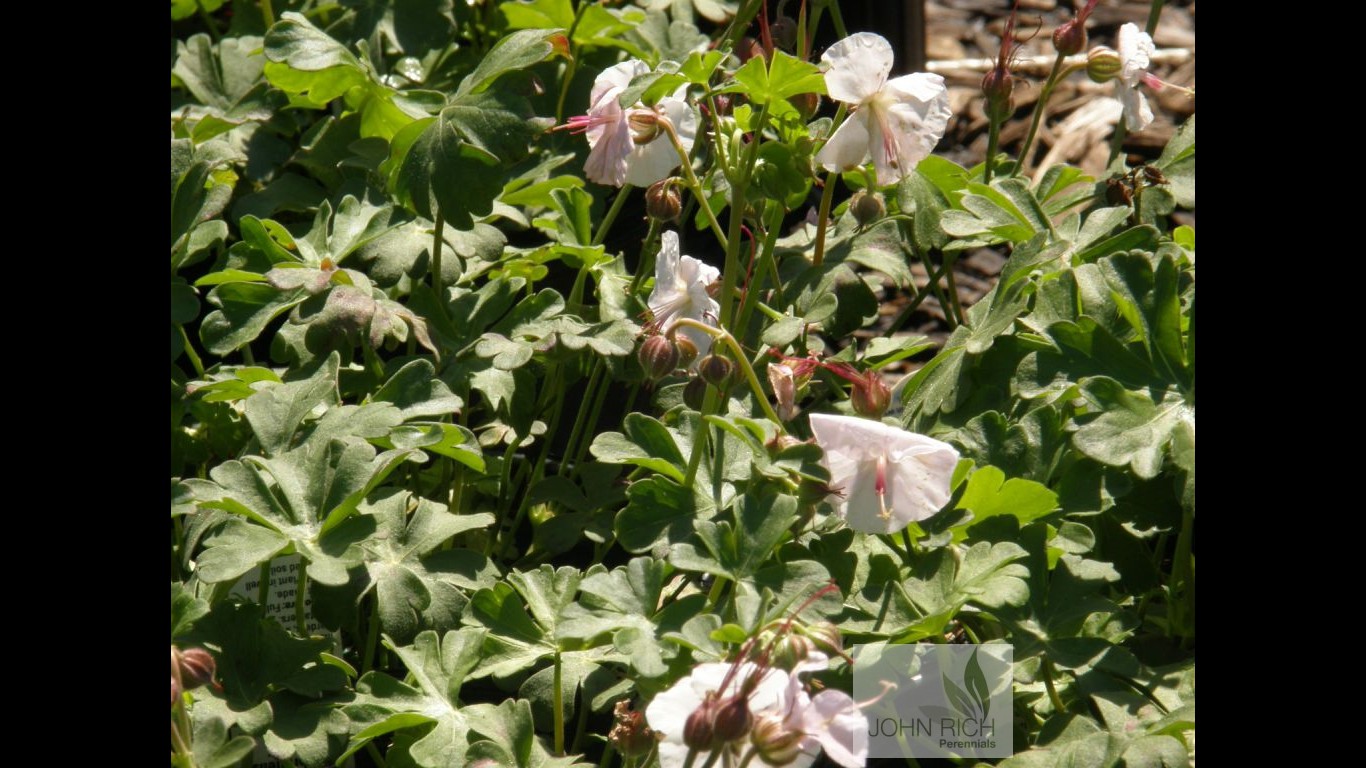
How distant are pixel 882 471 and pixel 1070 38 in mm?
727

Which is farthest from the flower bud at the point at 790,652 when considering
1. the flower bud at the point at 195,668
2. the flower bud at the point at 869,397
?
the flower bud at the point at 195,668

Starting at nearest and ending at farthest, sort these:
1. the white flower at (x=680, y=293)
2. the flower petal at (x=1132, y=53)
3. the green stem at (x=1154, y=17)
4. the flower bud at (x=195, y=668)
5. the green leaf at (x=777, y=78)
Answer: the flower bud at (x=195, y=668) → the green leaf at (x=777, y=78) → the white flower at (x=680, y=293) → the flower petal at (x=1132, y=53) → the green stem at (x=1154, y=17)

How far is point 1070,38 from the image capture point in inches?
59.9

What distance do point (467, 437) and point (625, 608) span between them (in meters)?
0.30

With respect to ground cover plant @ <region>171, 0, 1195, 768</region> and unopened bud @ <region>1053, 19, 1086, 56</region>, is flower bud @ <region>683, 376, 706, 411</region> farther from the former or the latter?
unopened bud @ <region>1053, 19, 1086, 56</region>

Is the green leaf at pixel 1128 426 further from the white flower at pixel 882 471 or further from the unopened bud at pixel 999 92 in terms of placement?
the unopened bud at pixel 999 92

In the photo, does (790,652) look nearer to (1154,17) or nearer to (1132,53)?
(1132,53)

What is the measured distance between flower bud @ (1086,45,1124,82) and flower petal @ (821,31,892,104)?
406 millimetres

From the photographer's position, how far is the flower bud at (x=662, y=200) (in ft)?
4.53

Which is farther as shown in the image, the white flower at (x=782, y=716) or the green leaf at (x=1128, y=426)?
the green leaf at (x=1128, y=426)

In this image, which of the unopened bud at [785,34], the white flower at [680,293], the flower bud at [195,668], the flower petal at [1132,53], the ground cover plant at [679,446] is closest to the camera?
the flower bud at [195,668]

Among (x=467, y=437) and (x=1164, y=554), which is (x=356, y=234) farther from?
(x=1164, y=554)
